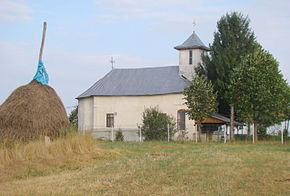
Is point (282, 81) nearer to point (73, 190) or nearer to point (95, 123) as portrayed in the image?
point (95, 123)

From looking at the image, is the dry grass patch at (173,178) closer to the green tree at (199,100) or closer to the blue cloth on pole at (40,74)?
the blue cloth on pole at (40,74)

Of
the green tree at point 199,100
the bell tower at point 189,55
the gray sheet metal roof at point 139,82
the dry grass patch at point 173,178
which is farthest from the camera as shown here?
the bell tower at point 189,55

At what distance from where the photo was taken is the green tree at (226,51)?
40812 millimetres

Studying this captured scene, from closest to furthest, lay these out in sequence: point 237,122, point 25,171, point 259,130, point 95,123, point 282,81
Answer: point 25,171 → point 282,81 → point 259,130 → point 237,122 → point 95,123

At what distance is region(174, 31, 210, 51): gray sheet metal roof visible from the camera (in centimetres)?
4381

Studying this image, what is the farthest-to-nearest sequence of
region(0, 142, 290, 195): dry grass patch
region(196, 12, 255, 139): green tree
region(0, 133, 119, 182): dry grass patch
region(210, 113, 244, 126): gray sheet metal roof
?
region(196, 12, 255, 139): green tree → region(210, 113, 244, 126): gray sheet metal roof → region(0, 133, 119, 182): dry grass patch → region(0, 142, 290, 195): dry grass patch

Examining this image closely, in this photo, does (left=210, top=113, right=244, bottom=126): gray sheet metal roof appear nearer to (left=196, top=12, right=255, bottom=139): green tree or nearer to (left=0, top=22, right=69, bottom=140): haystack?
(left=196, top=12, right=255, bottom=139): green tree

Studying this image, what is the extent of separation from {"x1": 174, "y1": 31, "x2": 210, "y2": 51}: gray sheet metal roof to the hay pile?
24894 mm

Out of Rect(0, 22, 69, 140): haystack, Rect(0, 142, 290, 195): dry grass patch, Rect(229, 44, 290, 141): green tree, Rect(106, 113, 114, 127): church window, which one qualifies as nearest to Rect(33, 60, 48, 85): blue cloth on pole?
Rect(0, 22, 69, 140): haystack

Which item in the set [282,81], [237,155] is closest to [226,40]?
[282,81]

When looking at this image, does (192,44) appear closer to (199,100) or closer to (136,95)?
(136,95)

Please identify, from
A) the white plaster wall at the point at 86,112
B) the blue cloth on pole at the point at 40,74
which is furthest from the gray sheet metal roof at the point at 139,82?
the blue cloth on pole at the point at 40,74

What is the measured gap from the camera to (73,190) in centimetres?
1308

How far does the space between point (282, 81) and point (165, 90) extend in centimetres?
1126
